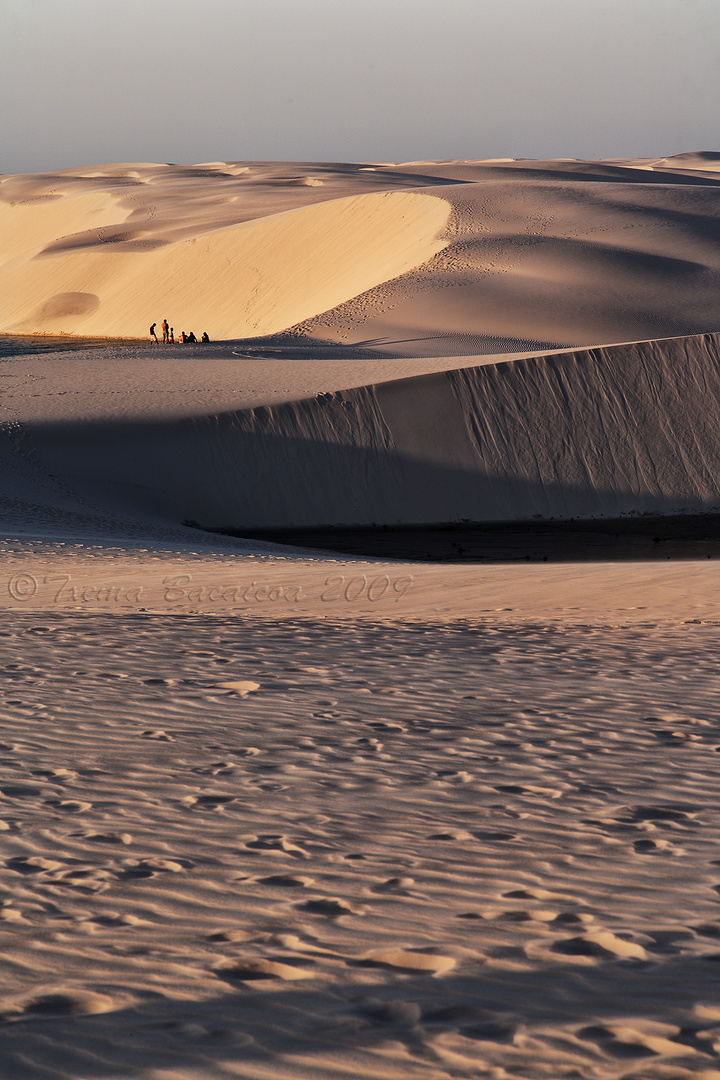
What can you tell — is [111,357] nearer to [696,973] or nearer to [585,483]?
[585,483]

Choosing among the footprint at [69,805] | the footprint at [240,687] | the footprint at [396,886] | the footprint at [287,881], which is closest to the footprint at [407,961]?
the footprint at [396,886]

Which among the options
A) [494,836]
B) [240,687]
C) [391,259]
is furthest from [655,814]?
[391,259]

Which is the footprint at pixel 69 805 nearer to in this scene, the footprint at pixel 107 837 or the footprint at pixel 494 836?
the footprint at pixel 107 837

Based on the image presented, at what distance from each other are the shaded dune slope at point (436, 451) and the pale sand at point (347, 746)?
63 mm

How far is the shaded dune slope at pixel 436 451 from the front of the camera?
62.5 ft

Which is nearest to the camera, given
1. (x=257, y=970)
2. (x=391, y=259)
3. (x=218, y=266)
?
(x=257, y=970)

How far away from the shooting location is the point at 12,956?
320 cm

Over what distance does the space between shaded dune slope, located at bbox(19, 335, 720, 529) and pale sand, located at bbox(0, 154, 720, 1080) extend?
6 cm

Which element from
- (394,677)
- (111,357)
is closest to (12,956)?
(394,677)

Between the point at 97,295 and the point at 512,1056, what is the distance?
2003 inches

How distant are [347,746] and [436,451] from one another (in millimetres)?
15457

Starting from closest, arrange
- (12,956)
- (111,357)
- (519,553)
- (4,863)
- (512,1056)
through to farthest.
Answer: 1. (512,1056)
2. (12,956)
3. (4,863)
4. (519,553)
5. (111,357)

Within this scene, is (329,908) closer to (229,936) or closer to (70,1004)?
(229,936)

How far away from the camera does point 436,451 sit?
67.3ft
